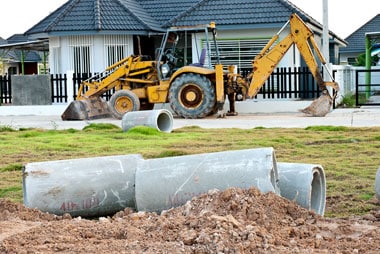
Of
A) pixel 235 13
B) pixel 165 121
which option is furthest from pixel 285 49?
pixel 165 121

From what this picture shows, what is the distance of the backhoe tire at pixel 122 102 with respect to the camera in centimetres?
2638

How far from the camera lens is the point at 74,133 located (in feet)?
A: 63.9

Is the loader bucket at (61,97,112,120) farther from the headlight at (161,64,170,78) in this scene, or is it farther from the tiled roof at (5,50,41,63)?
the tiled roof at (5,50,41,63)

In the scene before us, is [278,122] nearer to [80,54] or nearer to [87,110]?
[87,110]

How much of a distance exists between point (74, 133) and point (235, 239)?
1374 cm

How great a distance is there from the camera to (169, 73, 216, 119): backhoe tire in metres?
25.5

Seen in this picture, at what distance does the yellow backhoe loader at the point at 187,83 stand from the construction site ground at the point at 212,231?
17.4 meters

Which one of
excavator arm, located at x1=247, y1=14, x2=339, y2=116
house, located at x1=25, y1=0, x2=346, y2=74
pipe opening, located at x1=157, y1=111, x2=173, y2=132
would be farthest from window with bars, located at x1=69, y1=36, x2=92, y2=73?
pipe opening, located at x1=157, y1=111, x2=173, y2=132

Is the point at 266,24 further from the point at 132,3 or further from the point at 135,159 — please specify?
the point at 135,159

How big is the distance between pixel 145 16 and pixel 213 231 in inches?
1172

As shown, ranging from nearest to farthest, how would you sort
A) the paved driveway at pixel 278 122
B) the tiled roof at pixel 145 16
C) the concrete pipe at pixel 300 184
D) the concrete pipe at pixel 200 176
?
the concrete pipe at pixel 200 176 < the concrete pipe at pixel 300 184 < the paved driveway at pixel 278 122 < the tiled roof at pixel 145 16

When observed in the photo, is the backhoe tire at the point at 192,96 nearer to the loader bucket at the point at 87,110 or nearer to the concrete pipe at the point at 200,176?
the loader bucket at the point at 87,110

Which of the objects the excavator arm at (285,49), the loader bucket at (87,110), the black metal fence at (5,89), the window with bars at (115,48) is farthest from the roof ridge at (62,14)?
the excavator arm at (285,49)

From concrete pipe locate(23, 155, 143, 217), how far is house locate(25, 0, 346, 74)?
23301mm
